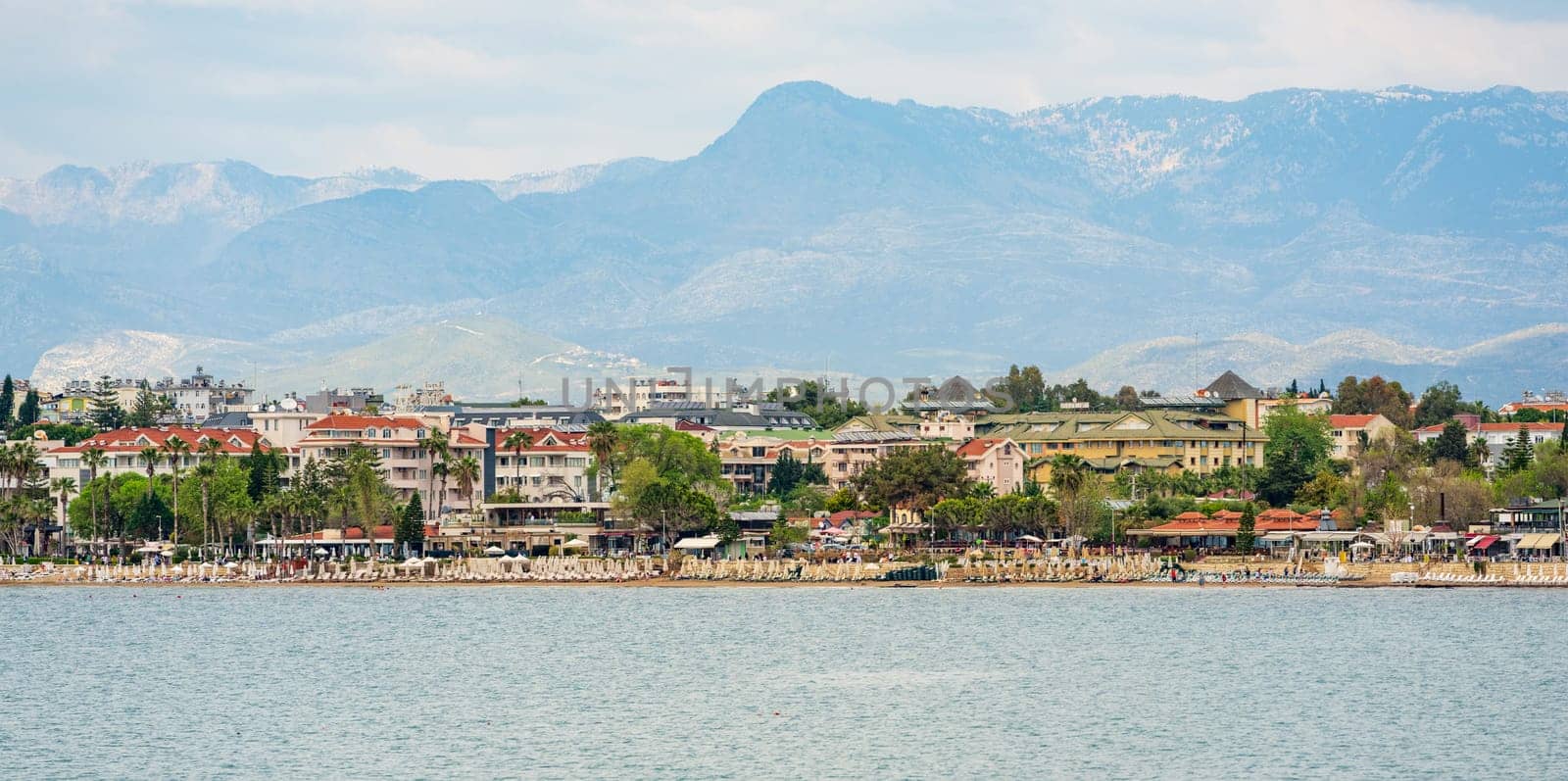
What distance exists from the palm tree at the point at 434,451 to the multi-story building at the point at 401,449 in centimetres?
5

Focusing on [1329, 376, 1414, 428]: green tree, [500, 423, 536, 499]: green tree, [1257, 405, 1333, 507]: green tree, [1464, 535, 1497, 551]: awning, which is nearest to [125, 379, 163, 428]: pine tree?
[500, 423, 536, 499]: green tree

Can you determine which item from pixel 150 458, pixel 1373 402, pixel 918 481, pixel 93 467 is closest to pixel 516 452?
pixel 150 458

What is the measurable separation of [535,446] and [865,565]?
116 feet

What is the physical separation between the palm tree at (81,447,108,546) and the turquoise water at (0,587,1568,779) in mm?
21315

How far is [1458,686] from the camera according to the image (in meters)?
67.6

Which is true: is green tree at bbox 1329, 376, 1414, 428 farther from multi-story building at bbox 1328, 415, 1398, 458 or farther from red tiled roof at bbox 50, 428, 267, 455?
red tiled roof at bbox 50, 428, 267, 455

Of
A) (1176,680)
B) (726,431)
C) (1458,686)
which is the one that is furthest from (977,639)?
(726,431)

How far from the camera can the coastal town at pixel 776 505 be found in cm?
10950

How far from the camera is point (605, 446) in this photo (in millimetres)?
129750

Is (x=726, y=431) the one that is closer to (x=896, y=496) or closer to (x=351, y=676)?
(x=896, y=496)

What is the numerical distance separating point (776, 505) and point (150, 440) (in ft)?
116

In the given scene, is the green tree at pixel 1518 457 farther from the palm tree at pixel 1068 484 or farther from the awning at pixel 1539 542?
the palm tree at pixel 1068 484

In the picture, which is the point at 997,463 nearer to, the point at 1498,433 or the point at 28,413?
the point at 1498,433

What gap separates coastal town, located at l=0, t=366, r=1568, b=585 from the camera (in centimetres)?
10950
